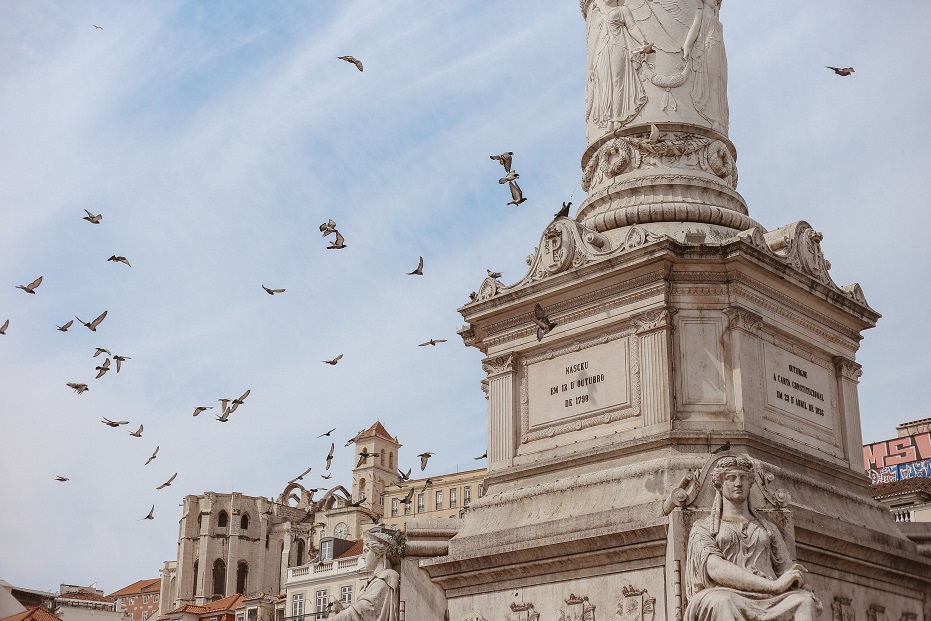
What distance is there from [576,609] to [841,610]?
142 inches

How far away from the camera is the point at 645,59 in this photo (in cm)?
2161

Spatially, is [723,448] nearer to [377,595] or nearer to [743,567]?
[743,567]

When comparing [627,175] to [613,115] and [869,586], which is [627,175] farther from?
[869,586]

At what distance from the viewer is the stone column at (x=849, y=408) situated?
66.4ft

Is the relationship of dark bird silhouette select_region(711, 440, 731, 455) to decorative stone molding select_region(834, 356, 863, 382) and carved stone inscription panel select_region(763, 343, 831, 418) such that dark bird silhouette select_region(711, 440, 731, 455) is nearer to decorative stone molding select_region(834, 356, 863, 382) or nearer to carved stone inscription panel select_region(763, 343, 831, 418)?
carved stone inscription panel select_region(763, 343, 831, 418)

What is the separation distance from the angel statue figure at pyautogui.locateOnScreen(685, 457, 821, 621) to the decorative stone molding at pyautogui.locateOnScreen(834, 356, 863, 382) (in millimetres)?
5561

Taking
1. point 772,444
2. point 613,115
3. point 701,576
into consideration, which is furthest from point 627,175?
point 701,576

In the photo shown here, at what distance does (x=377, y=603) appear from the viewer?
63.7ft

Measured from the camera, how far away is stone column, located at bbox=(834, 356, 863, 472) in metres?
20.2

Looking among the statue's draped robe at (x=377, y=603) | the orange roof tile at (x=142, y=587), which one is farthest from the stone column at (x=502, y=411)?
the orange roof tile at (x=142, y=587)

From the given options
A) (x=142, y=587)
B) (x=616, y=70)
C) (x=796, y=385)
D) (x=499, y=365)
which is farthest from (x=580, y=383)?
(x=142, y=587)

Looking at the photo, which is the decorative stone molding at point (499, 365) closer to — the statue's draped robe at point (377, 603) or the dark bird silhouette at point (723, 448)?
the statue's draped robe at point (377, 603)

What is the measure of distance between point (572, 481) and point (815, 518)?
353cm

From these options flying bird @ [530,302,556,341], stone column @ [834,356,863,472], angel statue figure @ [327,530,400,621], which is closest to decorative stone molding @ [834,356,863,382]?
stone column @ [834,356,863,472]
